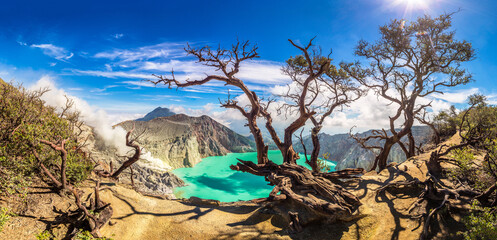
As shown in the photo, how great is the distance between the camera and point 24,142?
5.79 metres

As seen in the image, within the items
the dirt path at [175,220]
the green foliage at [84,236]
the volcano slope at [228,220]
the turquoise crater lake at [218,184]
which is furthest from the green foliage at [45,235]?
the turquoise crater lake at [218,184]

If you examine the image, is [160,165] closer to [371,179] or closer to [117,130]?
[117,130]

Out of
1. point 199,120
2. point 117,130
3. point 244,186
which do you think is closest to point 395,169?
point 244,186

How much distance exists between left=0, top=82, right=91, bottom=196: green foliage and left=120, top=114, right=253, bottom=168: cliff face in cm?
3024

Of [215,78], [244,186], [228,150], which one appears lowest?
[244,186]

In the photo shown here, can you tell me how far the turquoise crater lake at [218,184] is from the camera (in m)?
31.3

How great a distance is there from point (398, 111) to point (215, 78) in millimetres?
11057

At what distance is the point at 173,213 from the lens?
7078 millimetres

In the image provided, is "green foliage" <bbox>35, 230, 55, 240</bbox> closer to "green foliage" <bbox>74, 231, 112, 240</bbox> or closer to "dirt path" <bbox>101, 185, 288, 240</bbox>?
"green foliage" <bbox>74, 231, 112, 240</bbox>

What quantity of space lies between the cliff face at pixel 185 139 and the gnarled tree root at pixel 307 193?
32.2 m

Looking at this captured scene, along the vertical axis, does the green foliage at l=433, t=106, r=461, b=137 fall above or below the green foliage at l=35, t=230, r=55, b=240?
above

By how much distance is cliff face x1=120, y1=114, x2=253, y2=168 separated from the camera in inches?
1810

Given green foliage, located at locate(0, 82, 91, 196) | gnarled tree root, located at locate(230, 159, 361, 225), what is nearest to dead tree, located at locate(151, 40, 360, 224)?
gnarled tree root, located at locate(230, 159, 361, 225)

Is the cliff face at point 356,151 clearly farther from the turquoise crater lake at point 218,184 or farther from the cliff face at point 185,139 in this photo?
the cliff face at point 185,139
